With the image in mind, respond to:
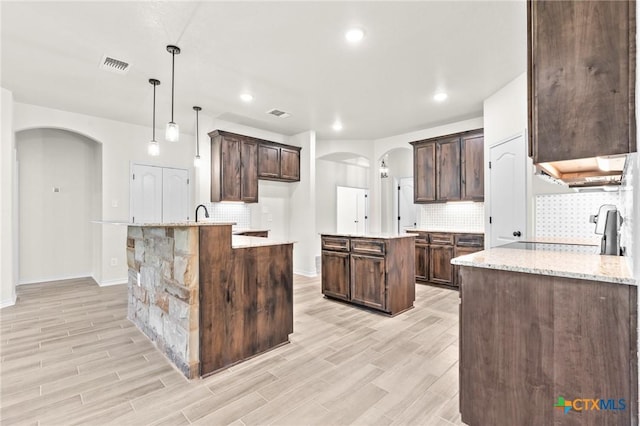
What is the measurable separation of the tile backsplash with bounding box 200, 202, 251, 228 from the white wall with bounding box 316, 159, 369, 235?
194 cm

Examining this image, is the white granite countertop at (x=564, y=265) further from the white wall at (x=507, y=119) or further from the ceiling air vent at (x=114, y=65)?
the ceiling air vent at (x=114, y=65)

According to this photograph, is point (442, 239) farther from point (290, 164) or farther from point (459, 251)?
point (290, 164)

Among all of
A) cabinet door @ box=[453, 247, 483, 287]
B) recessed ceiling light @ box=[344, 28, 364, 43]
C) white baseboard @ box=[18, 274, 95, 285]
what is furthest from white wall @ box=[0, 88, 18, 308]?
cabinet door @ box=[453, 247, 483, 287]

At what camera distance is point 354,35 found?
273 centimetres

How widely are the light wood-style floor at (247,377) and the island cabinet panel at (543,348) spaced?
0.40m

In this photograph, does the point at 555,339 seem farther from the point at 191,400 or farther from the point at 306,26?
the point at 306,26

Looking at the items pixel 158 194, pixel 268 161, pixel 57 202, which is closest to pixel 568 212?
pixel 268 161

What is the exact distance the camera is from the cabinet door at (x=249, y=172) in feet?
18.0

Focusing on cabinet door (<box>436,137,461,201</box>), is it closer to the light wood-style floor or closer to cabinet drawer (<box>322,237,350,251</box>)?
cabinet drawer (<box>322,237,350,251</box>)

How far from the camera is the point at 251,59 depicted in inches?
125

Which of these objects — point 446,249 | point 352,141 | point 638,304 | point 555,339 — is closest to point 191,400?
point 555,339

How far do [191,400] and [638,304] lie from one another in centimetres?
237

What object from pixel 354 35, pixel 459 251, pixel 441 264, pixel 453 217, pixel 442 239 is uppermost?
pixel 354 35

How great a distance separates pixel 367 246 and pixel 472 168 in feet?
8.07
